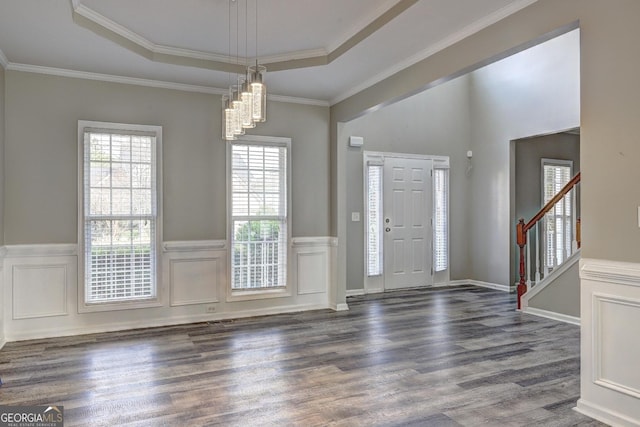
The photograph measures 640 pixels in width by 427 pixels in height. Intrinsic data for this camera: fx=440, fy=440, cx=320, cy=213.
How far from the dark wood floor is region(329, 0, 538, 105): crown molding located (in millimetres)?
2637

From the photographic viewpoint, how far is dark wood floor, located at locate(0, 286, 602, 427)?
107 inches

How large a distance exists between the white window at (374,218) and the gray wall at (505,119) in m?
1.83

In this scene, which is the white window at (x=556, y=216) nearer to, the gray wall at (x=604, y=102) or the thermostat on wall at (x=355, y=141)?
the thermostat on wall at (x=355, y=141)

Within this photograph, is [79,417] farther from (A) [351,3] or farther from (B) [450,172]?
(B) [450,172]

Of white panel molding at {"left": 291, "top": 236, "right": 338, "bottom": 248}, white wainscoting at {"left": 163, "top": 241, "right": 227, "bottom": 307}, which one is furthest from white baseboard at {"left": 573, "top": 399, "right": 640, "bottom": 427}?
white wainscoting at {"left": 163, "top": 241, "right": 227, "bottom": 307}

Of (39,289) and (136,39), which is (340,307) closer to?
(39,289)

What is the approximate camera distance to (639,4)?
2352 mm

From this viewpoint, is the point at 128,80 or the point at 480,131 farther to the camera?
the point at 480,131

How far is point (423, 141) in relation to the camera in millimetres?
7234

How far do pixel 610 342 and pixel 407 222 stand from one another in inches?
180

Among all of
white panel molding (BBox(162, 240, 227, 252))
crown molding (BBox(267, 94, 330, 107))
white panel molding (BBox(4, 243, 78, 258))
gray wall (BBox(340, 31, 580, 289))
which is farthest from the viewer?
gray wall (BBox(340, 31, 580, 289))

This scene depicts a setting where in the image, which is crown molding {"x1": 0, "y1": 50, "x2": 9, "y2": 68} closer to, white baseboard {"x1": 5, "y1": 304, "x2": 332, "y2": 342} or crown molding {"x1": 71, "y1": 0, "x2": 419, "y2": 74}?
crown molding {"x1": 71, "y1": 0, "x2": 419, "y2": 74}

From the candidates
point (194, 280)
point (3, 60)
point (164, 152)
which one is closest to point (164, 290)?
point (194, 280)

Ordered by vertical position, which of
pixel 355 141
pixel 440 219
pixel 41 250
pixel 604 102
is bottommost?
pixel 41 250
